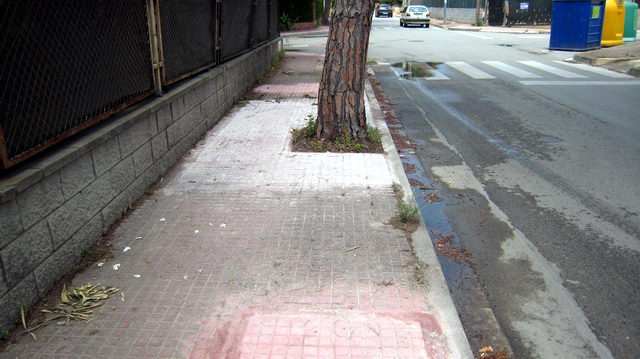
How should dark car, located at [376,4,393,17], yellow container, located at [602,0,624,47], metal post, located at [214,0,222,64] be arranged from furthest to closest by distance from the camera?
dark car, located at [376,4,393,17] → yellow container, located at [602,0,624,47] → metal post, located at [214,0,222,64]

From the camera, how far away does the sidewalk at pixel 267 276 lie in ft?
10.9

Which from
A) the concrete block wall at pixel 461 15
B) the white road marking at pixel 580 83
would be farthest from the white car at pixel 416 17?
the white road marking at pixel 580 83

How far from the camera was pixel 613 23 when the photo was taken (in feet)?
69.2

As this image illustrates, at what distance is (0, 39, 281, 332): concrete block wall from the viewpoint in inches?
137

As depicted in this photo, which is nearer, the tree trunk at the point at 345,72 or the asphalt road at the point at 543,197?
the asphalt road at the point at 543,197

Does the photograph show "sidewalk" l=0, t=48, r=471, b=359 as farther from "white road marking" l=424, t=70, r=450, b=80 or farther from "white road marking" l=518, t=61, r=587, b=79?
"white road marking" l=518, t=61, r=587, b=79

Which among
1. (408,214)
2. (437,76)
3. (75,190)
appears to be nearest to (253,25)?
(437,76)

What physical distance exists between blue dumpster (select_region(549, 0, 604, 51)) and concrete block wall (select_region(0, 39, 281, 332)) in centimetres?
1793

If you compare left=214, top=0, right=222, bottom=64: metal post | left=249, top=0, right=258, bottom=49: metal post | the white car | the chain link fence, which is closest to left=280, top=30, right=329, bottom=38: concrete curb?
the white car

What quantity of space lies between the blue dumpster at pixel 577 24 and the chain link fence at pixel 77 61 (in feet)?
56.7

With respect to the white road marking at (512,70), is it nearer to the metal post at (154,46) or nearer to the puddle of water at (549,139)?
the puddle of water at (549,139)

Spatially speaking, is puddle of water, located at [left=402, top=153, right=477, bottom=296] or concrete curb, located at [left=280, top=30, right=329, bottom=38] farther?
concrete curb, located at [left=280, top=30, right=329, bottom=38]

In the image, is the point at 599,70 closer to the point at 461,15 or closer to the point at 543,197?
the point at 543,197

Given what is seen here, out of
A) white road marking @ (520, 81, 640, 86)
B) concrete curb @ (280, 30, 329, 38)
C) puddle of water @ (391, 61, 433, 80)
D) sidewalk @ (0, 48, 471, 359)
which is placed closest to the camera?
sidewalk @ (0, 48, 471, 359)
